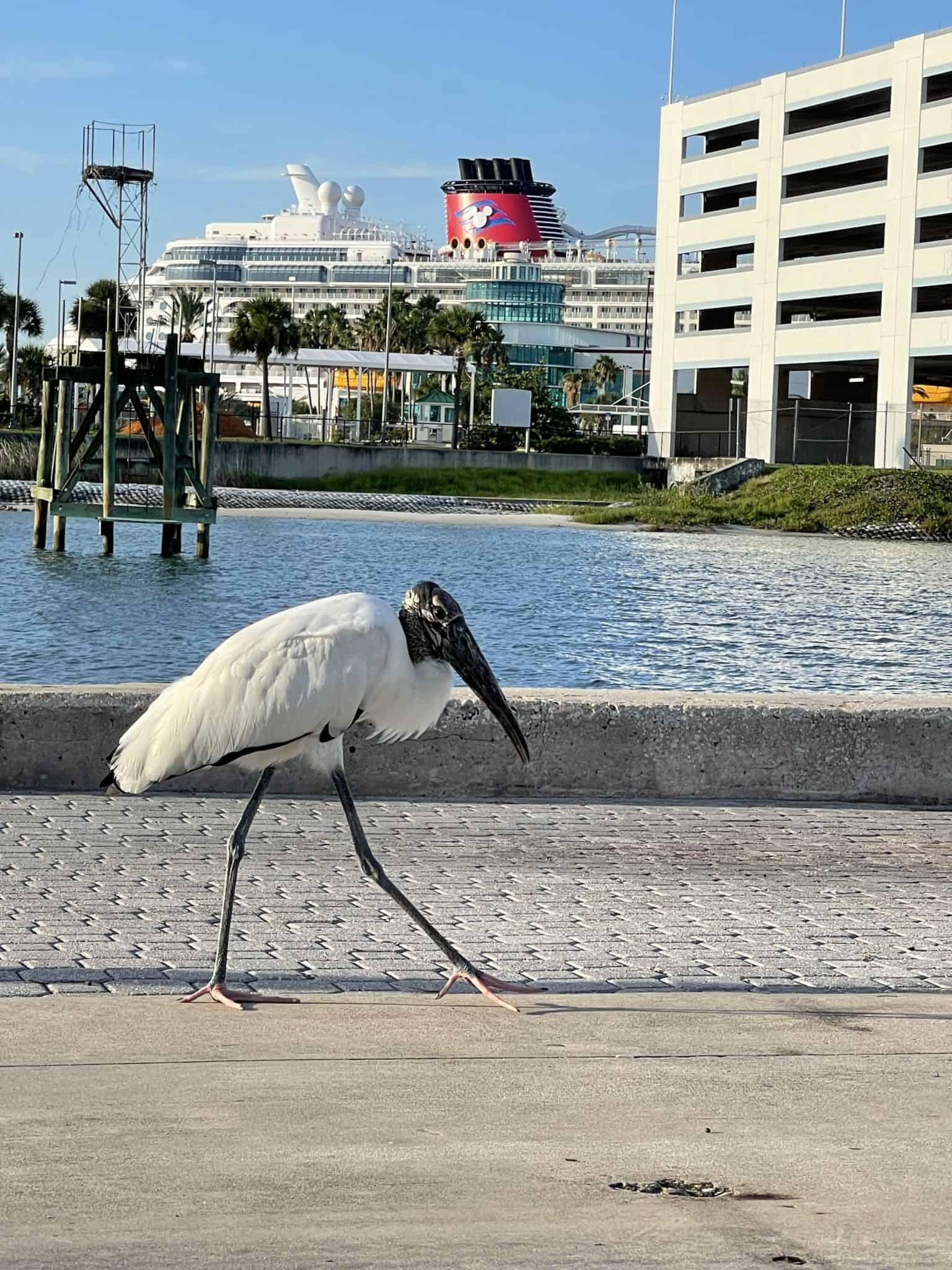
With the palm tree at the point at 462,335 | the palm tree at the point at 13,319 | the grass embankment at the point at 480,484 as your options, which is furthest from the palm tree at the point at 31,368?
the grass embankment at the point at 480,484

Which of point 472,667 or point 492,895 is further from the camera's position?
point 492,895

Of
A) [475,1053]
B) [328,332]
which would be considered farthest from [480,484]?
[475,1053]

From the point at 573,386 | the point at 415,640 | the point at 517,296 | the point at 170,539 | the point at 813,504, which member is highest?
the point at 517,296

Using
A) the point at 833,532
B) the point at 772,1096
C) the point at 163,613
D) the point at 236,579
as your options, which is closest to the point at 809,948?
the point at 772,1096

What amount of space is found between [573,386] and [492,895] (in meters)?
153

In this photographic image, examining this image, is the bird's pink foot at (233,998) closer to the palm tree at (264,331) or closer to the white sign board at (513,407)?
the white sign board at (513,407)

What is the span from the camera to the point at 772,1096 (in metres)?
4.54

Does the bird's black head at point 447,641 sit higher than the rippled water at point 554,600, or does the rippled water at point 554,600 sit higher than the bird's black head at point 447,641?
the bird's black head at point 447,641

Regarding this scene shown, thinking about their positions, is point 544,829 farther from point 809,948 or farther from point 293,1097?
point 293,1097

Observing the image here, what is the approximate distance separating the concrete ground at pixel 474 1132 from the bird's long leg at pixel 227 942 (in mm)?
85

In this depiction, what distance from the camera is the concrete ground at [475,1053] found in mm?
3586

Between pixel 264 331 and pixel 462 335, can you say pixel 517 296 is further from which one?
pixel 264 331

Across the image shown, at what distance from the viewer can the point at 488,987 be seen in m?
5.44

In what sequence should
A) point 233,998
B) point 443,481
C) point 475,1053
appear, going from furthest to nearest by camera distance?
1. point 443,481
2. point 233,998
3. point 475,1053
